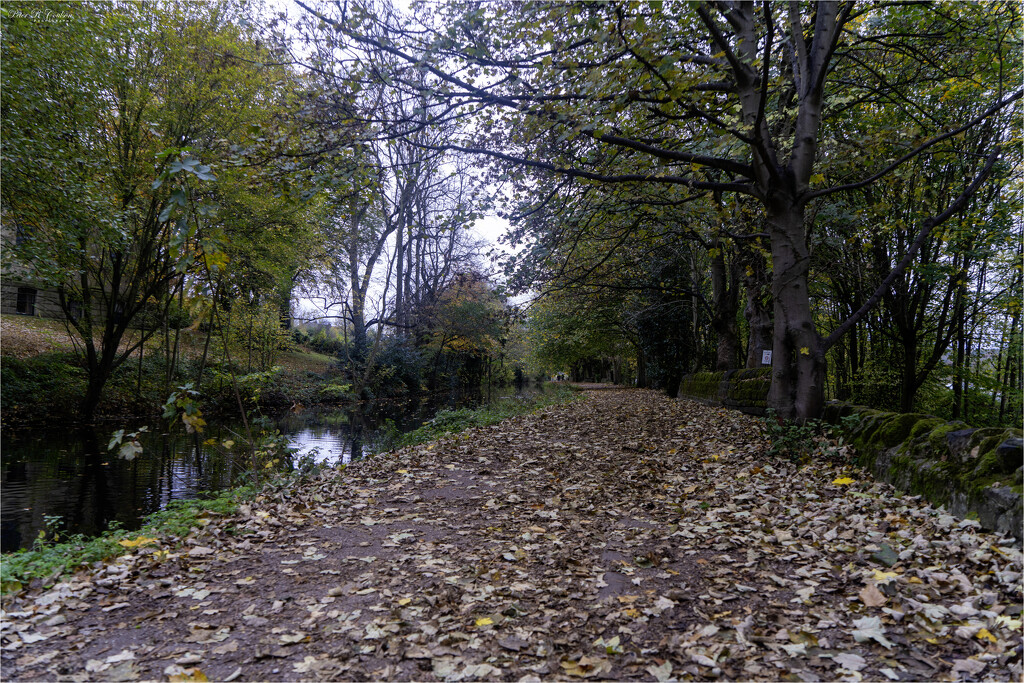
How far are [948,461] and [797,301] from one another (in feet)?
10.4

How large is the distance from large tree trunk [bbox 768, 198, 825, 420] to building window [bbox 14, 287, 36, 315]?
99.2 ft

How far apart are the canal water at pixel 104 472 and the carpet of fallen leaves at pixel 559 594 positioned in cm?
Answer: 210

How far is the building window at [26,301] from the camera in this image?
23737mm

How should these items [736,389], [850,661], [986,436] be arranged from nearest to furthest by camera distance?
[850,661] → [986,436] → [736,389]

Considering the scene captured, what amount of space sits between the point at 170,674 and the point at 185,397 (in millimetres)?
2641

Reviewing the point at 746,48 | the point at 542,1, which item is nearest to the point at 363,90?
the point at 542,1

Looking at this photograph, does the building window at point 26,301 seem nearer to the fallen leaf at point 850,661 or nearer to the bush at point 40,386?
the bush at point 40,386

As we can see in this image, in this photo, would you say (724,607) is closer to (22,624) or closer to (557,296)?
(22,624)

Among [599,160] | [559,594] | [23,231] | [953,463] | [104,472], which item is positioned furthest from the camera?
[23,231]

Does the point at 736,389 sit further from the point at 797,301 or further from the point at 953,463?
the point at 953,463

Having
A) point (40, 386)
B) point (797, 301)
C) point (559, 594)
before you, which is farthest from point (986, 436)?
point (40, 386)

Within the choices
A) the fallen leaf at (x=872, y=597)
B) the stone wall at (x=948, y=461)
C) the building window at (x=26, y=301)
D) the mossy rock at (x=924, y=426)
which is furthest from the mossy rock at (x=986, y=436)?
the building window at (x=26, y=301)

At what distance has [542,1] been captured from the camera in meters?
6.57

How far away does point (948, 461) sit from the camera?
429 cm
